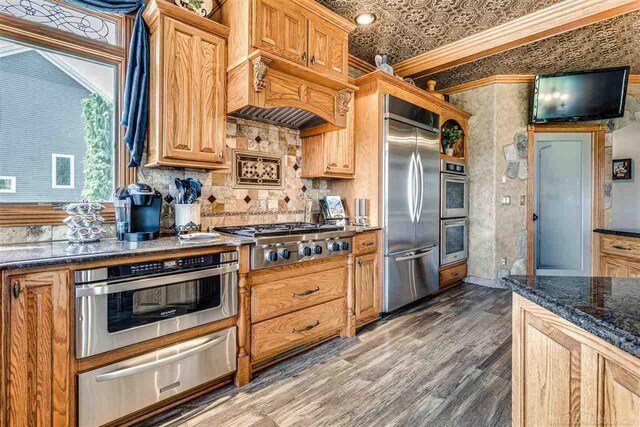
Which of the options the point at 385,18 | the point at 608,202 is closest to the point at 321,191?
the point at 385,18

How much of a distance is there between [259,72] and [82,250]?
1.53m

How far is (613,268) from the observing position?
2715 mm

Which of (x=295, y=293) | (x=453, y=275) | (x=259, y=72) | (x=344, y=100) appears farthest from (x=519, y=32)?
(x=295, y=293)

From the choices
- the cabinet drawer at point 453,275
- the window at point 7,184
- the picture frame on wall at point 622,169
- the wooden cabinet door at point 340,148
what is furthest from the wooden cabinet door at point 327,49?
the picture frame on wall at point 622,169

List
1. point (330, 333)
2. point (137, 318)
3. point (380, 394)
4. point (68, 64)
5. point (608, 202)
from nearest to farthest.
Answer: point (137, 318), point (380, 394), point (68, 64), point (330, 333), point (608, 202)

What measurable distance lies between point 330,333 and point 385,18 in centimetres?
289

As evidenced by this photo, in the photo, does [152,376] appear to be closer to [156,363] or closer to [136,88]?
[156,363]

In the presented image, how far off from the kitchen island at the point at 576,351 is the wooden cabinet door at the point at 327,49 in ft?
7.13

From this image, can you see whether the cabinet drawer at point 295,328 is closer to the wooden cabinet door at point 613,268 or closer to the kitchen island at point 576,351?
the kitchen island at point 576,351

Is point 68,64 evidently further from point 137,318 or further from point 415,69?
point 415,69

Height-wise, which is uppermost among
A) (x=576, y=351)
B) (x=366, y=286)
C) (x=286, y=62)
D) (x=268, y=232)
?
(x=286, y=62)

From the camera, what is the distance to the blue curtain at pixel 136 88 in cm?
210

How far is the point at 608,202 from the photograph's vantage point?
428cm

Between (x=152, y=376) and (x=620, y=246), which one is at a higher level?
(x=620, y=246)
